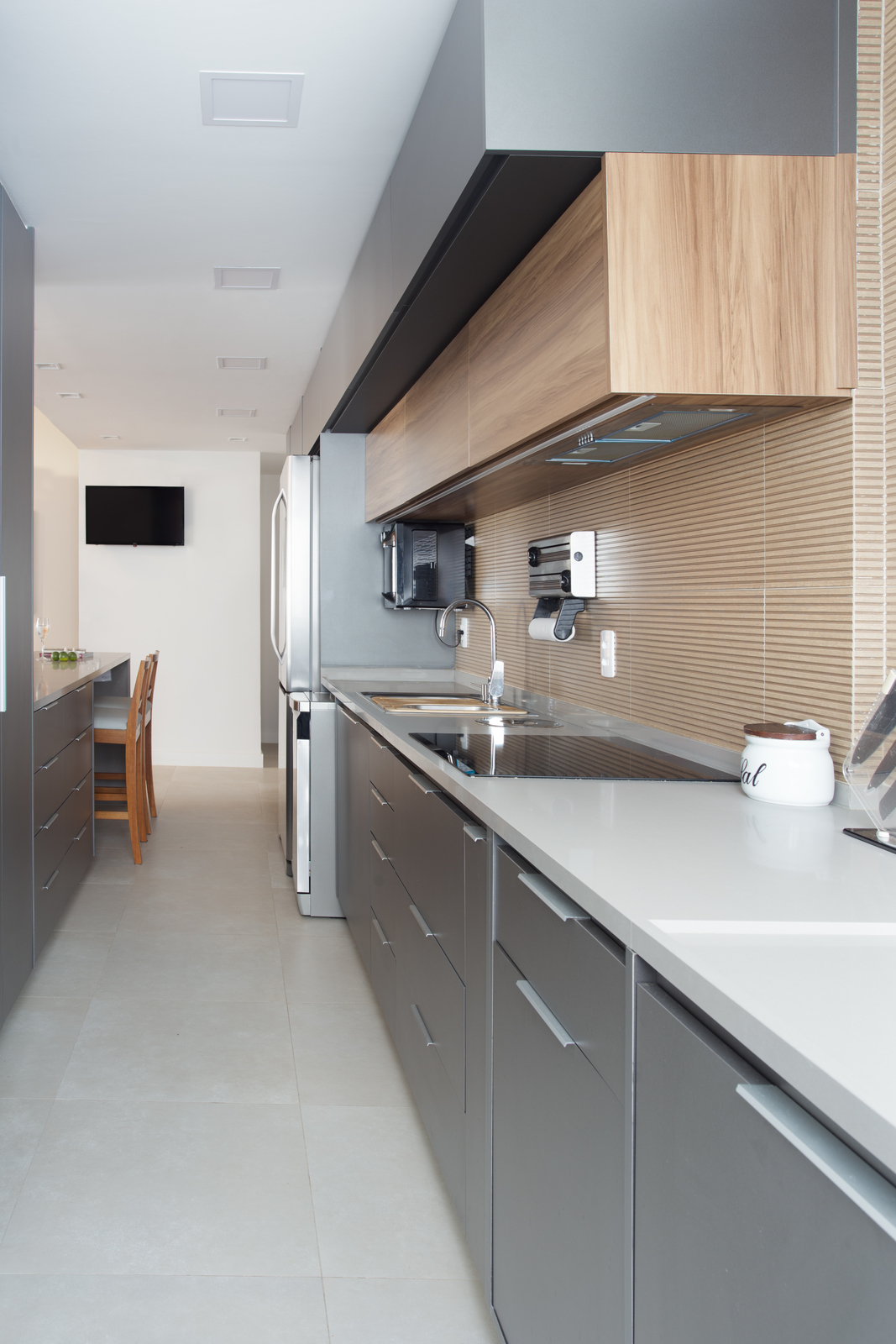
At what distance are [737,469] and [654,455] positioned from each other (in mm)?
354

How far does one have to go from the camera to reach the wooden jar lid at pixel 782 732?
1.62 metres

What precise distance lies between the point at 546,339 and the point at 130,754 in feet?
11.8

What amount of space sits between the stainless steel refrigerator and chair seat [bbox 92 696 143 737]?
0.84m

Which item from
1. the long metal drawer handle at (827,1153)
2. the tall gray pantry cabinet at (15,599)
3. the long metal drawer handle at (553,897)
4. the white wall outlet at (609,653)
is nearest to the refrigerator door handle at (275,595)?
the tall gray pantry cabinet at (15,599)

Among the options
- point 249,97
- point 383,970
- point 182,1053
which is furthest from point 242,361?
→ point 182,1053

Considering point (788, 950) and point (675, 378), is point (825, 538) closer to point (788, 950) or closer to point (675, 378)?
point (675, 378)

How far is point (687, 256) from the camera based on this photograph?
1.63 meters

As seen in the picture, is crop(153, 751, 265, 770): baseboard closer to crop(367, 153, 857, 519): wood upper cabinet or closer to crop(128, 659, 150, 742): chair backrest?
crop(128, 659, 150, 742): chair backrest

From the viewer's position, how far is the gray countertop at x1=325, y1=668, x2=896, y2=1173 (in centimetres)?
69

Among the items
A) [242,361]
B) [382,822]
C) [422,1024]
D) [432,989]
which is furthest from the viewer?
[242,361]

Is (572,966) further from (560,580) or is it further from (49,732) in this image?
(49,732)

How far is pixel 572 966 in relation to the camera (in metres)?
1.17

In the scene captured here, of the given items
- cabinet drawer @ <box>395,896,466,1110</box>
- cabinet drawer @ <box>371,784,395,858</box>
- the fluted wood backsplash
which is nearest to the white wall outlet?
the fluted wood backsplash

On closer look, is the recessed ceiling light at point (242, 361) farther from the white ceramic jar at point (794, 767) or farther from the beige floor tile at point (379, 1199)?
the white ceramic jar at point (794, 767)
